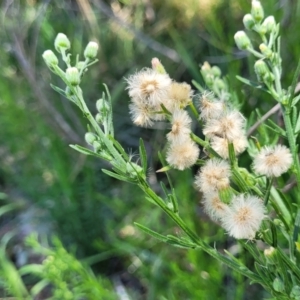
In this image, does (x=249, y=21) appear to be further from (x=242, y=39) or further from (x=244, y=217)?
(x=244, y=217)

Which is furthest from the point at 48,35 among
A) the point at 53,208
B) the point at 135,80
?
the point at 135,80

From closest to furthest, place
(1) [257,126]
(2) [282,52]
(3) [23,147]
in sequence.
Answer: (1) [257,126], (2) [282,52], (3) [23,147]

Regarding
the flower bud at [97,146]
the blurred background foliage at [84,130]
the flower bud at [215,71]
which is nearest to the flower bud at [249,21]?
the flower bud at [215,71]

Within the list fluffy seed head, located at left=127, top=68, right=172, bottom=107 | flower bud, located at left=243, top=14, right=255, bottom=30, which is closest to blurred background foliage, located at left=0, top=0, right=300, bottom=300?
flower bud, located at left=243, top=14, right=255, bottom=30

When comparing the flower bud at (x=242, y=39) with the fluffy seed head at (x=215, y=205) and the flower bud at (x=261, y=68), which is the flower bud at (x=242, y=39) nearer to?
the flower bud at (x=261, y=68)

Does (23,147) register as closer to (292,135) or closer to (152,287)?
(152,287)

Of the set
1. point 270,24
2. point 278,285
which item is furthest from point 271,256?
point 270,24
